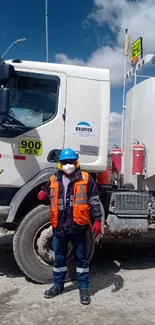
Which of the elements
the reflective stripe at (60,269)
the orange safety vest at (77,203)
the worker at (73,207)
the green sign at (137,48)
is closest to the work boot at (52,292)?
the worker at (73,207)

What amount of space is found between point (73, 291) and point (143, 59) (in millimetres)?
3474

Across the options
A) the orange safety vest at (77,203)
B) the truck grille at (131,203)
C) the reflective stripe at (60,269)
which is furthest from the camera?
the truck grille at (131,203)

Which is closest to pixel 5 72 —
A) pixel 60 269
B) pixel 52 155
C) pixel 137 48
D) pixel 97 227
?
pixel 52 155

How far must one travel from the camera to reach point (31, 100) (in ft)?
16.0

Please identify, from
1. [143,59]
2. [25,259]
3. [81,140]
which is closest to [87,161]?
[81,140]

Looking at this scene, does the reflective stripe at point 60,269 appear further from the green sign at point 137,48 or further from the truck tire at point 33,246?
the green sign at point 137,48

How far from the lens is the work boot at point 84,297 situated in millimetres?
4250

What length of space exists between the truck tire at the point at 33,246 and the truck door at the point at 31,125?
0.48 meters

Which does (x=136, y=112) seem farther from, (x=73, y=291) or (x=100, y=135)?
(x=73, y=291)

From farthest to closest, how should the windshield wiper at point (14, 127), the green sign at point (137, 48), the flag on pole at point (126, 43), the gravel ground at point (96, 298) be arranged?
the flag on pole at point (126, 43) < the green sign at point (137, 48) < the windshield wiper at point (14, 127) < the gravel ground at point (96, 298)

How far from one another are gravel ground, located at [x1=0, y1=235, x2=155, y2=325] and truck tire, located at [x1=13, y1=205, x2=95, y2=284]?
165mm

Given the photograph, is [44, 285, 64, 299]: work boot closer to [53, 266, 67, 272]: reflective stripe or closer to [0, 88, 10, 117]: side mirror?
[53, 266, 67, 272]: reflective stripe

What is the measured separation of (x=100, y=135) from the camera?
5094 mm

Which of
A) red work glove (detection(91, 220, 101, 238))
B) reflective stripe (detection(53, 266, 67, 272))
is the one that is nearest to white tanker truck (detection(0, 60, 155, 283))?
reflective stripe (detection(53, 266, 67, 272))
